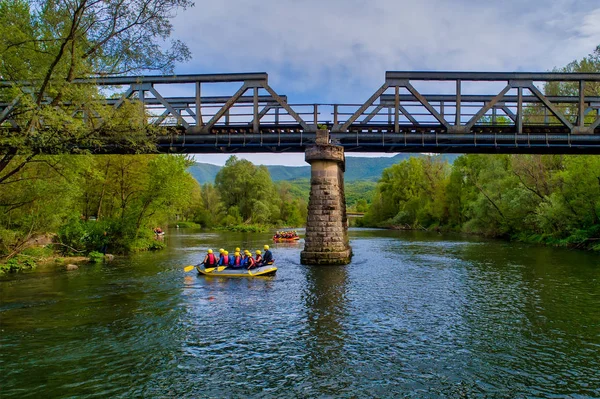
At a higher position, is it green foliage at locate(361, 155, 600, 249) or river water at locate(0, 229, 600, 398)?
green foliage at locate(361, 155, 600, 249)

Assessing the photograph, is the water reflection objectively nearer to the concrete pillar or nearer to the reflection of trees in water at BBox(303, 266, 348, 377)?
the reflection of trees in water at BBox(303, 266, 348, 377)

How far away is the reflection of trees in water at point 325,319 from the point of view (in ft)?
32.8

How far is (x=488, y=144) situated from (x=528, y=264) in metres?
7.85

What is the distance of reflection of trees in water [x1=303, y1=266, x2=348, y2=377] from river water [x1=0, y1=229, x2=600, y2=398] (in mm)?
63

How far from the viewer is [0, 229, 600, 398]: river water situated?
344 inches

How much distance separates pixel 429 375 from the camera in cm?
920

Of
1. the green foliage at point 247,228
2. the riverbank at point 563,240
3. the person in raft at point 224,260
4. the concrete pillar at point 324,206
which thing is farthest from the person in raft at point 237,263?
the green foliage at point 247,228

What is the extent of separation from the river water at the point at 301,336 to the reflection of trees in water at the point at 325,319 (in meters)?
0.06

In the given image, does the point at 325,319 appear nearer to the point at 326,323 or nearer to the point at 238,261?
the point at 326,323

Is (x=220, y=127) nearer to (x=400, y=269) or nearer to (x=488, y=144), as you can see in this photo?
(x=400, y=269)

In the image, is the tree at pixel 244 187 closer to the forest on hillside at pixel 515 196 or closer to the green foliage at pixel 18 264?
the forest on hillside at pixel 515 196

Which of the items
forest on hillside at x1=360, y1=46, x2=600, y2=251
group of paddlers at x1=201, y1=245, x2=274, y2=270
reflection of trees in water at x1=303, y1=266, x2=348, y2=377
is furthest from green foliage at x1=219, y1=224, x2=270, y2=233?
reflection of trees in water at x1=303, y1=266, x2=348, y2=377

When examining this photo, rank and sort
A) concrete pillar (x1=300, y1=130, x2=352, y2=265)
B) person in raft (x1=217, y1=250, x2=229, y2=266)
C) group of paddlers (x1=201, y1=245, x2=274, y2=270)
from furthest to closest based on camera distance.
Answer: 1. concrete pillar (x1=300, y1=130, x2=352, y2=265)
2. person in raft (x1=217, y1=250, x2=229, y2=266)
3. group of paddlers (x1=201, y1=245, x2=274, y2=270)

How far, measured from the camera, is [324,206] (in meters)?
24.3
